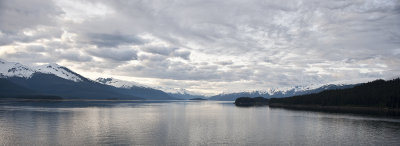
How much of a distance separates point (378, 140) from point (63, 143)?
61.9 meters

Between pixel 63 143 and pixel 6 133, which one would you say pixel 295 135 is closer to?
pixel 63 143

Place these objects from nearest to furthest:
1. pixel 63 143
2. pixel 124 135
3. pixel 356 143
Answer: pixel 63 143 → pixel 356 143 → pixel 124 135

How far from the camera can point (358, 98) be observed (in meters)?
195

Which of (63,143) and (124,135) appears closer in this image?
(63,143)

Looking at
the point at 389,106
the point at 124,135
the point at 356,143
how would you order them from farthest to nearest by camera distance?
1. the point at 389,106
2. the point at 124,135
3. the point at 356,143

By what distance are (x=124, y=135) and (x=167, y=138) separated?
10.2 meters

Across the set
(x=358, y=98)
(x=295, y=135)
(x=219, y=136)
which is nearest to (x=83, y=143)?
(x=219, y=136)

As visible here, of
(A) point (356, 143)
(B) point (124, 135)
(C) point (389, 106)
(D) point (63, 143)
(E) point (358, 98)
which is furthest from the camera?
(E) point (358, 98)

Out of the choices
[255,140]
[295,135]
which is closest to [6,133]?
[255,140]

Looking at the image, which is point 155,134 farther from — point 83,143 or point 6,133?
point 6,133

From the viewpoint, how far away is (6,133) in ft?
205

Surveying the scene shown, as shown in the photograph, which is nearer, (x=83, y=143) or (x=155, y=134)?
(x=83, y=143)

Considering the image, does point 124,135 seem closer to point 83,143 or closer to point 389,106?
point 83,143

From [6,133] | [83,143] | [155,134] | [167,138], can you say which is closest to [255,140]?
[167,138]
